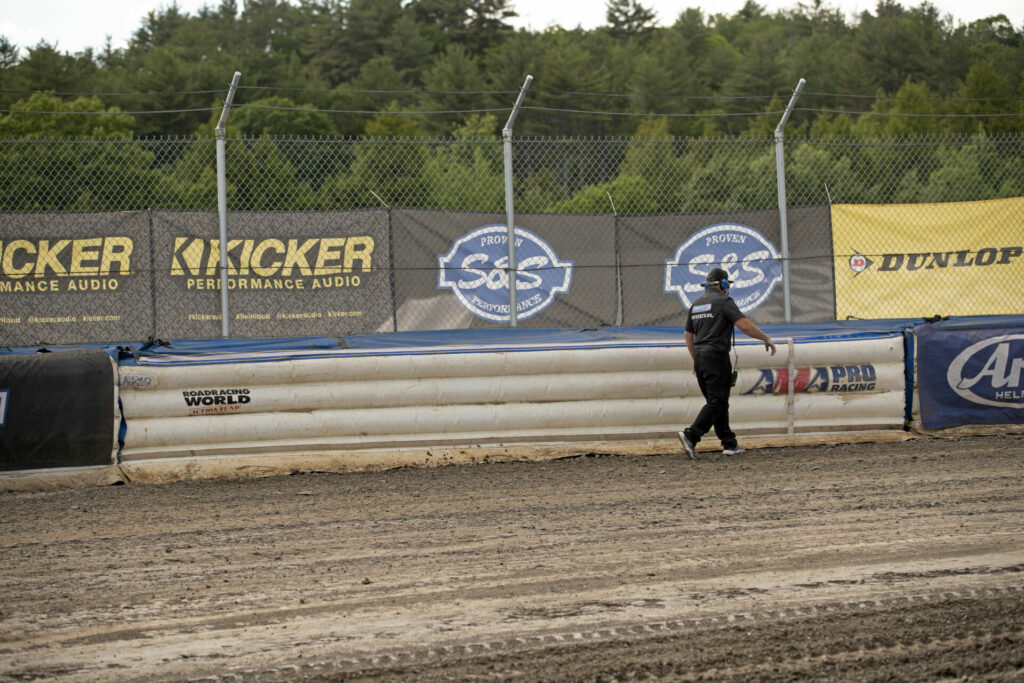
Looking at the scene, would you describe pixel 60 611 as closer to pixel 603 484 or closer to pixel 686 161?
pixel 603 484

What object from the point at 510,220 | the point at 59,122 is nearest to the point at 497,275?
the point at 510,220

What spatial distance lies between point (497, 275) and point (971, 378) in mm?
5038

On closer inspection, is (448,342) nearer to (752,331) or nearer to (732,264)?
(752,331)

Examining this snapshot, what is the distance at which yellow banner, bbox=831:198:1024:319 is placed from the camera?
11.8m

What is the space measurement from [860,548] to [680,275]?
23.0ft

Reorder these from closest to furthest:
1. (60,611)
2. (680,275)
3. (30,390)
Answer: (60,611) < (30,390) < (680,275)

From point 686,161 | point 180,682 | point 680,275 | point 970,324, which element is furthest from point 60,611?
point 686,161

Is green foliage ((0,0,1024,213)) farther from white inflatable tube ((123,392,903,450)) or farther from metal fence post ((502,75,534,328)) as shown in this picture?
white inflatable tube ((123,392,903,450))

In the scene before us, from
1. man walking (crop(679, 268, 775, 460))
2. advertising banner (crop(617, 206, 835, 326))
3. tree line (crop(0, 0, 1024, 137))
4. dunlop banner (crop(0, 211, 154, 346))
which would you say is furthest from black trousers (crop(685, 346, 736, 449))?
tree line (crop(0, 0, 1024, 137))

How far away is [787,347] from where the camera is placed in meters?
8.74

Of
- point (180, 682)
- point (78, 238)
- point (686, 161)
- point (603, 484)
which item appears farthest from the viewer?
point (686, 161)

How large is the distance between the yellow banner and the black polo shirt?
4056 millimetres

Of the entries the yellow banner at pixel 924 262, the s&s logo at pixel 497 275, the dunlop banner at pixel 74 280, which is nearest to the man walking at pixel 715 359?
the s&s logo at pixel 497 275

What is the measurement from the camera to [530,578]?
4855 millimetres
